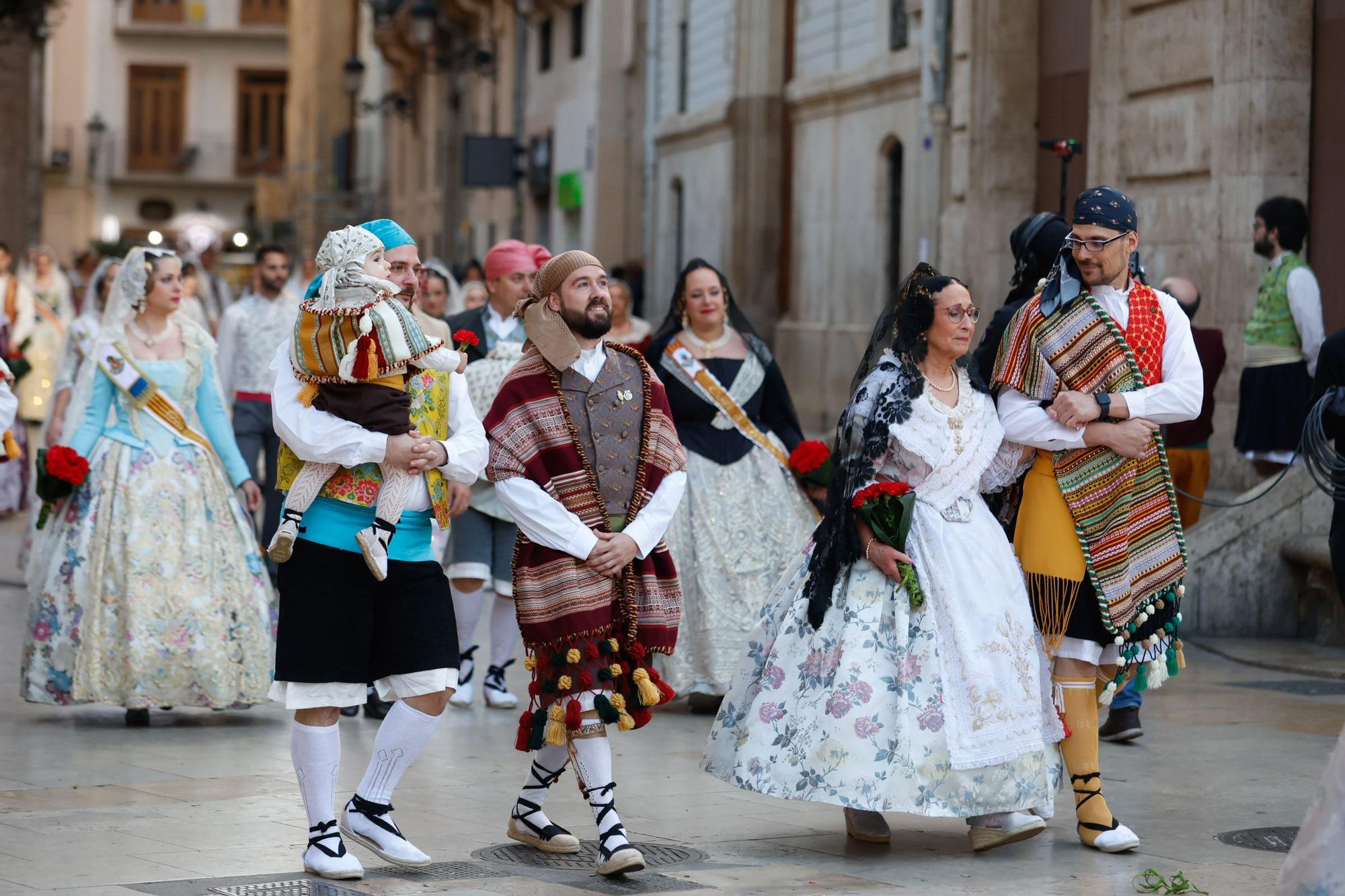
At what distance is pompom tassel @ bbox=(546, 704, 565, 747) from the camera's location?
6.30 meters

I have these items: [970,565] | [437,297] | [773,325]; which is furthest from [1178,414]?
[773,325]

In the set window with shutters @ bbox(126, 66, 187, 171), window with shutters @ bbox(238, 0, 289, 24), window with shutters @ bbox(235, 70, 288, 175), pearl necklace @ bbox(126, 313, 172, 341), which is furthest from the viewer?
window with shutters @ bbox(235, 70, 288, 175)

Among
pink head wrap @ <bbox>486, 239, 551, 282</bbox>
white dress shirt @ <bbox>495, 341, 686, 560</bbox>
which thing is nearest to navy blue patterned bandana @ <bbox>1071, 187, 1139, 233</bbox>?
white dress shirt @ <bbox>495, 341, 686, 560</bbox>

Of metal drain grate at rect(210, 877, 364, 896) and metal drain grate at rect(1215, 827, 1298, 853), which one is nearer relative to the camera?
metal drain grate at rect(210, 877, 364, 896)

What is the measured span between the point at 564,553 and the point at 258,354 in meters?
6.15

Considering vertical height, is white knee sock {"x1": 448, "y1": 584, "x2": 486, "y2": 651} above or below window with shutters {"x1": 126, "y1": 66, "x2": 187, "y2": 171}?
below

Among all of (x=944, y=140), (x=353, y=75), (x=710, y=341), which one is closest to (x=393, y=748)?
(x=710, y=341)

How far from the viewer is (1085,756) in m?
6.69

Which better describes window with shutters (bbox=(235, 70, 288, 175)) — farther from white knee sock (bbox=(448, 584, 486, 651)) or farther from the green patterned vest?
white knee sock (bbox=(448, 584, 486, 651))

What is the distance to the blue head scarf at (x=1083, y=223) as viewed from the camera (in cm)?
676

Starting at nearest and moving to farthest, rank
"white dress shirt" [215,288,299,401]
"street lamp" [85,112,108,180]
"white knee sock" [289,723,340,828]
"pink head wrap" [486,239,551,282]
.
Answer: "white knee sock" [289,723,340,828] < "pink head wrap" [486,239,551,282] < "white dress shirt" [215,288,299,401] < "street lamp" [85,112,108,180]

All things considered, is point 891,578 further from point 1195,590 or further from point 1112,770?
point 1195,590

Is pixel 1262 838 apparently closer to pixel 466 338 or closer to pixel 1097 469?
pixel 1097 469

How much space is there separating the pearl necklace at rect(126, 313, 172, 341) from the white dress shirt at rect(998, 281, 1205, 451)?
364 centimetres
